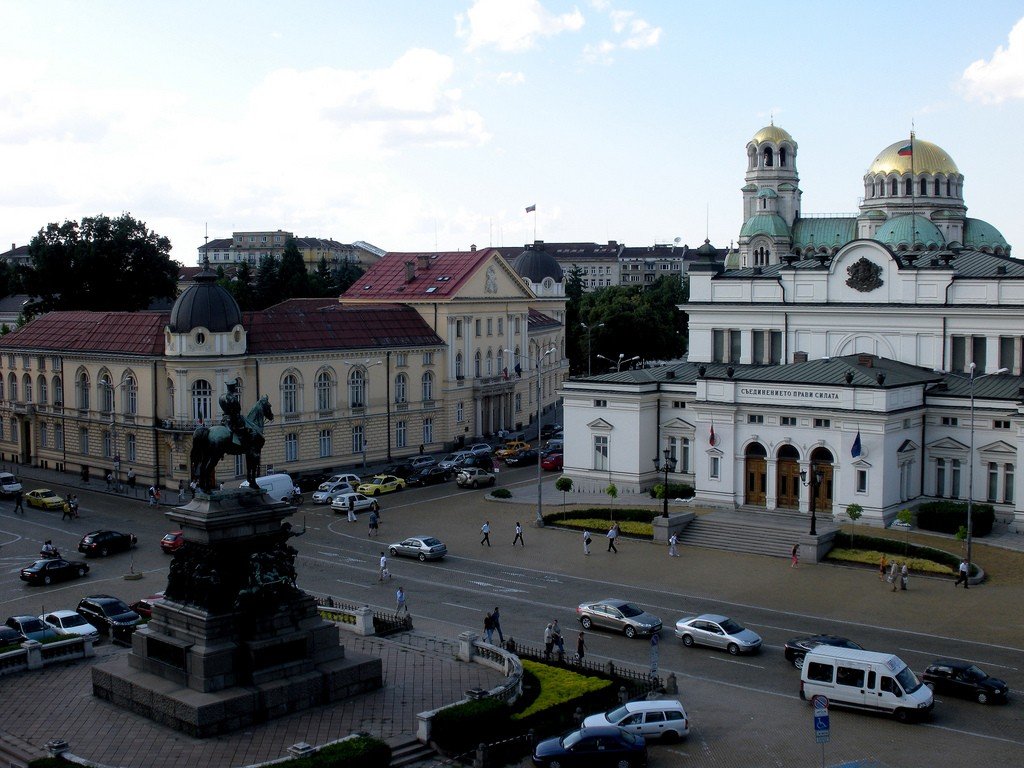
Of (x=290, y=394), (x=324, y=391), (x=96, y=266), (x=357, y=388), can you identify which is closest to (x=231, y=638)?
(x=290, y=394)

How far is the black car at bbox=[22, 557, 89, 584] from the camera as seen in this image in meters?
49.7

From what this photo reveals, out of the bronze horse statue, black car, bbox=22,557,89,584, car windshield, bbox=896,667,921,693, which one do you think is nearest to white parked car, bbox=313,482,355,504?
black car, bbox=22,557,89,584

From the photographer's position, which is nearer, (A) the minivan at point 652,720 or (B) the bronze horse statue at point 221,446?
(A) the minivan at point 652,720

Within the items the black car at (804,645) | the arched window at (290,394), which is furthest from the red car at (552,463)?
the black car at (804,645)

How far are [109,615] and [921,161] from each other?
300 feet

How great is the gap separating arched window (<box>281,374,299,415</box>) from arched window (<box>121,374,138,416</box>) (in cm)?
876

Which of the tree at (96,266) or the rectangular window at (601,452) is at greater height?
the tree at (96,266)

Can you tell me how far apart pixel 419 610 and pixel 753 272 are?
36.0m

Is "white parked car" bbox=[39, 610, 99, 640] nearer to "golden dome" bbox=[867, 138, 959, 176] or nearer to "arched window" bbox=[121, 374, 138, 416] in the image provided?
"arched window" bbox=[121, 374, 138, 416]

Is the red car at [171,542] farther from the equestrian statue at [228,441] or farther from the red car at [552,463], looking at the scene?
the red car at [552,463]

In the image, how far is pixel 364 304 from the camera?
89875 mm

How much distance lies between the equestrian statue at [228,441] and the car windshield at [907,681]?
741 inches

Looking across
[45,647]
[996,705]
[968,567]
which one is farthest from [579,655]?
[968,567]

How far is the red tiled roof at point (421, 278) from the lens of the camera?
86.2 metres
